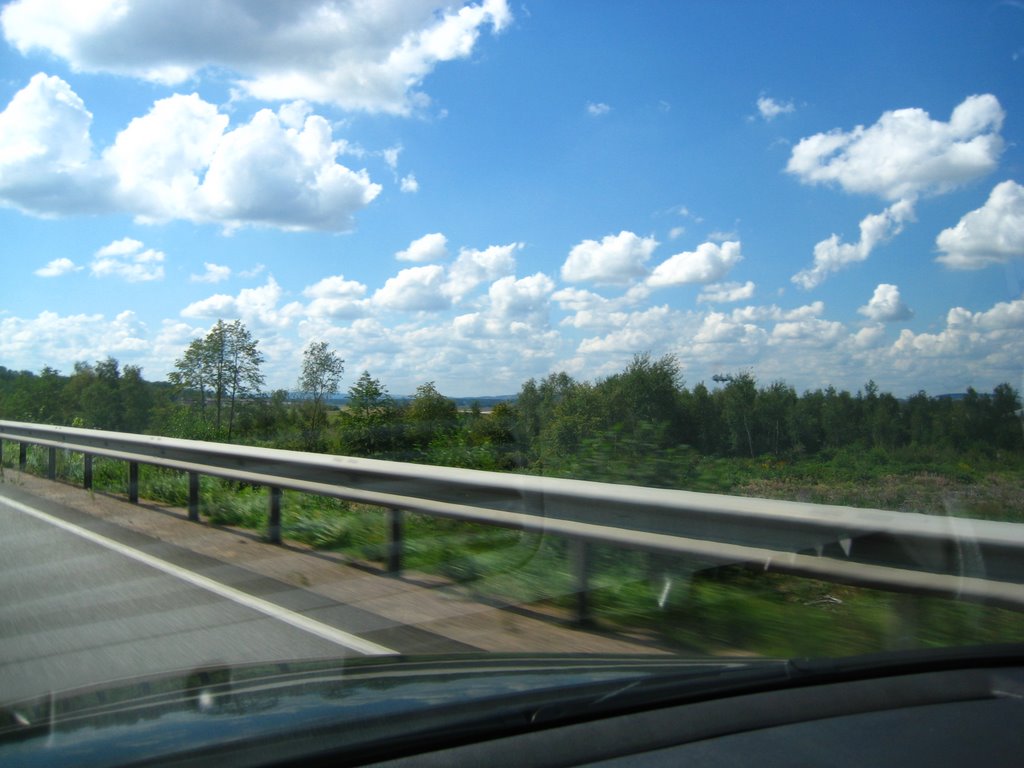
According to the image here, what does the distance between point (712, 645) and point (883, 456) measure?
248cm

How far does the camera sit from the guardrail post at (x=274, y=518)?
896cm

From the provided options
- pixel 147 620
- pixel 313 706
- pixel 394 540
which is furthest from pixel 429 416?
pixel 313 706

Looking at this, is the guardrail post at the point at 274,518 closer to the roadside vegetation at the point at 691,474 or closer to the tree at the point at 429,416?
the roadside vegetation at the point at 691,474

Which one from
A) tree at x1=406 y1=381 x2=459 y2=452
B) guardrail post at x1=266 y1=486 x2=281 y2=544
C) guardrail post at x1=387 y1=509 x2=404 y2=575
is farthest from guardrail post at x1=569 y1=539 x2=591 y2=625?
tree at x1=406 y1=381 x2=459 y2=452

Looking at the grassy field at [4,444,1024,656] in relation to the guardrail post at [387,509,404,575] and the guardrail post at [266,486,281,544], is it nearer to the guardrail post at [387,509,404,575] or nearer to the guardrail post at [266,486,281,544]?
the guardrail post at [387,509,404,575]

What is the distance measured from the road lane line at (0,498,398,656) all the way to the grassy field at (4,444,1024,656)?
128 centimetres

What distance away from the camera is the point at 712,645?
530 cm

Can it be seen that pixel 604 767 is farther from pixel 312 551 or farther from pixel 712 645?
pixel 312 551

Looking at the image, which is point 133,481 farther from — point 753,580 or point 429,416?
point 753,580

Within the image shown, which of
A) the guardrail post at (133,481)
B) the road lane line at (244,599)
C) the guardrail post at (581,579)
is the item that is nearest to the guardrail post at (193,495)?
the road lane line at (244,599)

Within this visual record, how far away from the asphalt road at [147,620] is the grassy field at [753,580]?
1.21 metres

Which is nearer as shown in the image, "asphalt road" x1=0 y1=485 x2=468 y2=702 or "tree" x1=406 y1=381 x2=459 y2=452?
"asphalt road" x1=0 y1=485 x2=468 y2=702

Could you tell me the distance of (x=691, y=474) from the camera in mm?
7797

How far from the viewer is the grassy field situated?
5094 mm
